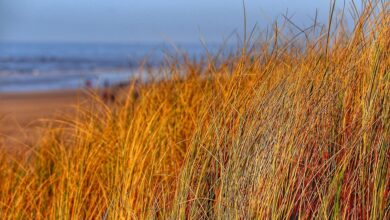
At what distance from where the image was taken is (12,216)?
3293 millimetres

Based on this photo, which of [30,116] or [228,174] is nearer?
[228,174]

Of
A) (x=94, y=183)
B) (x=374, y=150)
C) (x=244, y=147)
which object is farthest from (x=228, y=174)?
(x=94, y=183)

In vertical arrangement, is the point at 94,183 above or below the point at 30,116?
above

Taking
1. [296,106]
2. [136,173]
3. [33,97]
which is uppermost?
[296,106]

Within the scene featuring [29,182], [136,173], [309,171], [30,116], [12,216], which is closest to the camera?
[309,171]

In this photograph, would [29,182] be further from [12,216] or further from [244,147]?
[244,147]

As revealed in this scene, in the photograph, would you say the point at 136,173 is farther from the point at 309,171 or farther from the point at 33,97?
the point at 33,97

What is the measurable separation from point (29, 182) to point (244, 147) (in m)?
1.76

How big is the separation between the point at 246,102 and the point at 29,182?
1561 millimetres

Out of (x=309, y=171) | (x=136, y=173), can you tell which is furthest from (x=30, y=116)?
(x=309, y=171)

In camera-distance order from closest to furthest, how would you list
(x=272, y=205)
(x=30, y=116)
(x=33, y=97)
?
(x=272, y=205) < (x=30, y=116) < (x=33, y=97)

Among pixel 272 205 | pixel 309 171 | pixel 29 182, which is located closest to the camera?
pixel 272 205

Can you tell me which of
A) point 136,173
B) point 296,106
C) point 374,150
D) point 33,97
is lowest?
point 33,97

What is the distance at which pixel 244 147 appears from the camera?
2311mm
